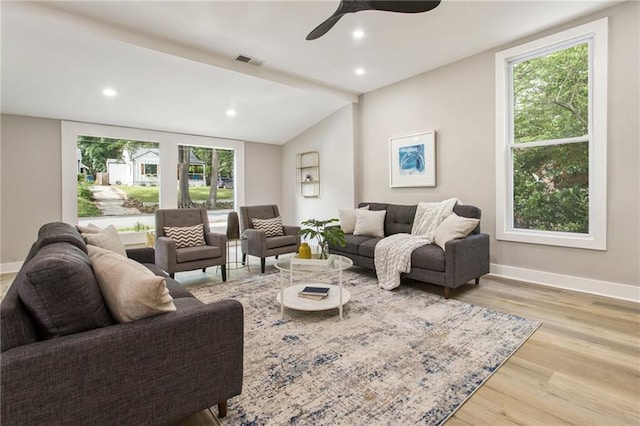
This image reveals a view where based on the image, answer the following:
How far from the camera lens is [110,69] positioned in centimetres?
364

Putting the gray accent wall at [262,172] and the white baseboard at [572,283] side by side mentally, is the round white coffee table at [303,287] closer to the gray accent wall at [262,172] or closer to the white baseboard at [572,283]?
the white baseboard at [572,283]

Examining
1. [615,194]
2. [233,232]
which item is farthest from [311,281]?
[615,194]

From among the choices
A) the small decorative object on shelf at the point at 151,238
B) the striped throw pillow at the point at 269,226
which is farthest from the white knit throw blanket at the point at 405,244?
the small decorative object on shelf at the point at 151,238

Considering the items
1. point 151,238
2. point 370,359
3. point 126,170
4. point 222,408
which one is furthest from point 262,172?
point 222,408

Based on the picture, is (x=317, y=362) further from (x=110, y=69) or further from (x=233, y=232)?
(x=110, y=69)

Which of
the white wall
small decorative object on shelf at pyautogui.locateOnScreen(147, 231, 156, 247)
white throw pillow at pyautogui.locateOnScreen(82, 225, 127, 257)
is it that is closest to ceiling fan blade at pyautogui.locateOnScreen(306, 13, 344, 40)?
white throw pillow at pyautogui.locateOnScreen(82, 225, 127, 257)

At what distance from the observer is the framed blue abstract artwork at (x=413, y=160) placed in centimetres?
455

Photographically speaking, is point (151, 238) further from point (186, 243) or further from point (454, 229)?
point (454, 229)

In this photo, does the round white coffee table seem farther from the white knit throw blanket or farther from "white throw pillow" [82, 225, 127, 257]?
"white throw pillow" [82, 225, 127, 257]

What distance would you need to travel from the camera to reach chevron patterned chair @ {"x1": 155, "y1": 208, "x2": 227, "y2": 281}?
11.6ft

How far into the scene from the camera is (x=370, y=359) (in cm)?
203

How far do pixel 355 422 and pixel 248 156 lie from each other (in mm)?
5910

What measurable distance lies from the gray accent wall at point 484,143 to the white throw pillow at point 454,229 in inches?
34.6

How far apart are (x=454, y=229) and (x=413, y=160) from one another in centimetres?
173
